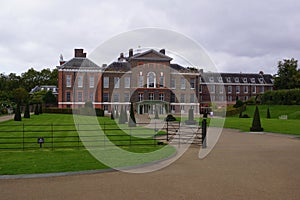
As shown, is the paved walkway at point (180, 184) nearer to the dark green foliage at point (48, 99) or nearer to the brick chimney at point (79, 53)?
the dark green foliage at point (48, 99)

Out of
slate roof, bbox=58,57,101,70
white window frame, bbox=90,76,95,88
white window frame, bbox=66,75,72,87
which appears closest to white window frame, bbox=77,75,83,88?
white window frame, bbox=66,75,72,87

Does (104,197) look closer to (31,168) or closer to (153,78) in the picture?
(31,168)

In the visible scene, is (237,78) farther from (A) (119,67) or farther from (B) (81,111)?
(B) (81,111)

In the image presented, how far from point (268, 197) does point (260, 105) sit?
49.8m

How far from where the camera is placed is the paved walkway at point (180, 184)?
647 cm

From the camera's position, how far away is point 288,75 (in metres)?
63.1

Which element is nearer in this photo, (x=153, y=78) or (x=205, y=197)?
(x=205, y=197)

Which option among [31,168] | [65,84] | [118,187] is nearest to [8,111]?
[65,84]

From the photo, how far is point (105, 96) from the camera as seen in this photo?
57.9 meters

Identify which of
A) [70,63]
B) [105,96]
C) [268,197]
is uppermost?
[70,63]

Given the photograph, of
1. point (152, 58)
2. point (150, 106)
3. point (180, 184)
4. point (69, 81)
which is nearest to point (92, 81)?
point (69, 81)

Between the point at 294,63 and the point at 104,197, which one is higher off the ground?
the point at 294,63

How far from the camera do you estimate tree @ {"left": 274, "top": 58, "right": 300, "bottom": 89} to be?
202ft

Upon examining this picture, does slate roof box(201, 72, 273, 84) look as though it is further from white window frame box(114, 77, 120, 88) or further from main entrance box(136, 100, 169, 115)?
white window frame box(114, 77, 120, 88)
